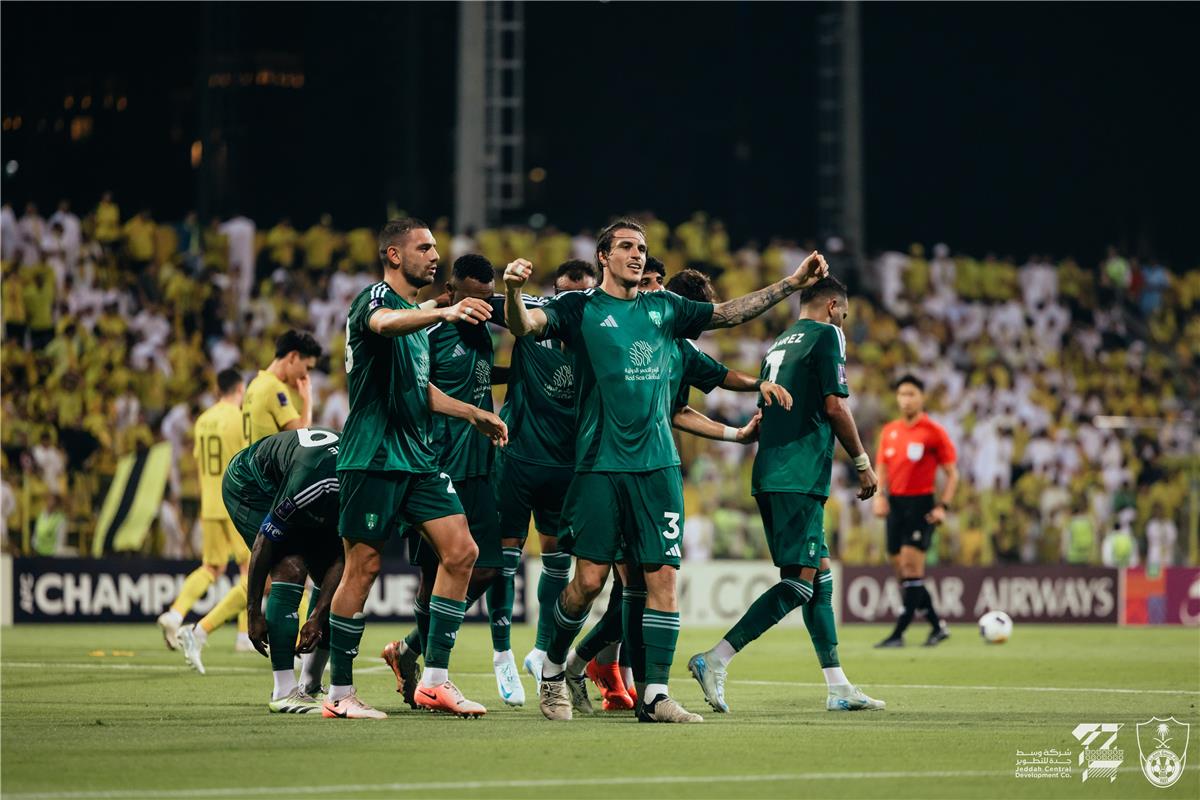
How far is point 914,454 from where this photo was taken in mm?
17203

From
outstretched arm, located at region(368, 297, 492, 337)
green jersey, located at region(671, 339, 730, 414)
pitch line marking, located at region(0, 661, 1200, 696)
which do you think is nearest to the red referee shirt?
pitch line marking, located at region(0, 661, 1200, 696)

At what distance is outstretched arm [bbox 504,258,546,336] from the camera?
26.7 ft

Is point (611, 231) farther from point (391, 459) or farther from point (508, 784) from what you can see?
point (508, 784)

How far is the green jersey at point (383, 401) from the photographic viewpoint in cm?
881

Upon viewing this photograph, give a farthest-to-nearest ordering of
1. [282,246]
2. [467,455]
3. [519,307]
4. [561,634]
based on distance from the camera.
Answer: [282,246] → [467,455] → [561,634] → [519,307]

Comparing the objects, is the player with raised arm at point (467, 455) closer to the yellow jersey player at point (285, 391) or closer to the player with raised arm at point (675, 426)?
the player with raised arm at point (675, 426)

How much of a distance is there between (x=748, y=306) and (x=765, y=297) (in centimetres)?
10

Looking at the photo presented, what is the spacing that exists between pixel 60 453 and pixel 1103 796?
656 inches

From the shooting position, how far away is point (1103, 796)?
646 centimetres

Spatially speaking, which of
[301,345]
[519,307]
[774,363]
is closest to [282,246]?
[301,345]

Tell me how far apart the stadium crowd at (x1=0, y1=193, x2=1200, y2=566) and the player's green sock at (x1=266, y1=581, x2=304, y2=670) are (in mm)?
11369

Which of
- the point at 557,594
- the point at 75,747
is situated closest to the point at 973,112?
the point at 557,594

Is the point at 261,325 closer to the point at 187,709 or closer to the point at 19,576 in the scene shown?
the point at 19,576

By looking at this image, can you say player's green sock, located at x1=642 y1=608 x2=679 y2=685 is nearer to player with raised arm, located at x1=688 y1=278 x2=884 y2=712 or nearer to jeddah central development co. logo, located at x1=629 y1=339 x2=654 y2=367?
player with raised arm, located at x1=688 y1=278 x2=884 y2=712
